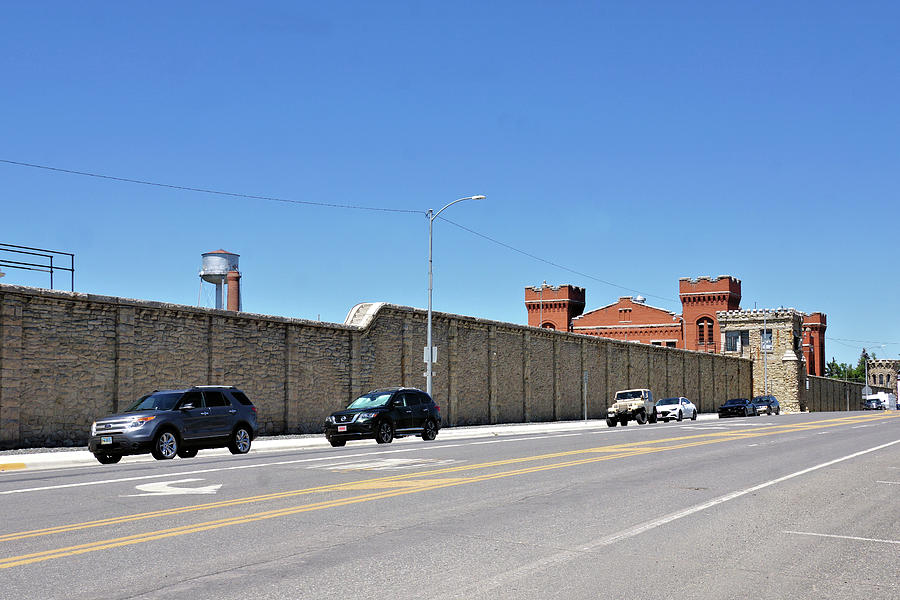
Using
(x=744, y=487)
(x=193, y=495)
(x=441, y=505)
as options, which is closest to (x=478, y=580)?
(x=441, y=505)

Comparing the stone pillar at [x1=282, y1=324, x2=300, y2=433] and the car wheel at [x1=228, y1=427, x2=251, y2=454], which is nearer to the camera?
the car wheel at [x1=228, y1=427, x2=251, y2=454]

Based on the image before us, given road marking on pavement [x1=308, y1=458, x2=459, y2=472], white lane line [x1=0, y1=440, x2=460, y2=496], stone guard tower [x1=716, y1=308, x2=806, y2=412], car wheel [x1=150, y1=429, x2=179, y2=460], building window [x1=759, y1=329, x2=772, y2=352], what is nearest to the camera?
white lane line [x1=0, y1=440, x2=460, y2=496]

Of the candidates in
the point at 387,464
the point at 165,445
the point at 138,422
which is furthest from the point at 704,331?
the point at 138,422

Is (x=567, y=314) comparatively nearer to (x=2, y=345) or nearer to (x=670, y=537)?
(x=2, y=345)

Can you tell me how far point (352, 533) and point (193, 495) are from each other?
14.6ft

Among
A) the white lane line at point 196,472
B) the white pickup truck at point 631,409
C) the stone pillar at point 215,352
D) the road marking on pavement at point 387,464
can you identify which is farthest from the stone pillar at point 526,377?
the road marking on pavement at point 387,464

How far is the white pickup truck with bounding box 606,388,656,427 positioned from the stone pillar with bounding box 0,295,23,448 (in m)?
30.1

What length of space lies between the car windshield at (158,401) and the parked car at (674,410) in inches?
1507

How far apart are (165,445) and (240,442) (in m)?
2.57

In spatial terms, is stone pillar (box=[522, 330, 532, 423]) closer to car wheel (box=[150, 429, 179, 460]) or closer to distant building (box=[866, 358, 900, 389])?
car wheel (box=[150, 429, 179, 460])

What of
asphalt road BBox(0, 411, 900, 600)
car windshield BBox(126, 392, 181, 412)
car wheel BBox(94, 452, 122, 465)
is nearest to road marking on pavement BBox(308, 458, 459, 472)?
asphalt road BBox(0, 411, 900, 600)

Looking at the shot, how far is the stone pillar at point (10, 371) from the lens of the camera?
2341cm

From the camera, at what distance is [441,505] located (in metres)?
12.1

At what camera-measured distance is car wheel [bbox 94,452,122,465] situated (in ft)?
68.5
